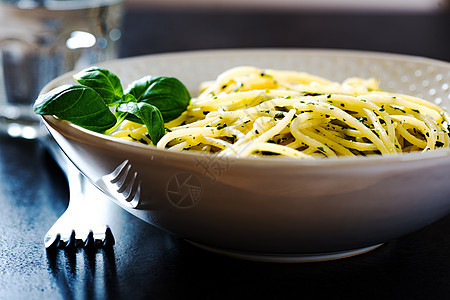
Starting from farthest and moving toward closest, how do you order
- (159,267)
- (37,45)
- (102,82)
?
1. (37,45)
2. (102,82)
3. (159,267)

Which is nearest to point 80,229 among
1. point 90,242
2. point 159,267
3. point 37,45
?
point 90,242

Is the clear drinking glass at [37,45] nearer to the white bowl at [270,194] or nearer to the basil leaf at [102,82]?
the basil leaf at [102,82]

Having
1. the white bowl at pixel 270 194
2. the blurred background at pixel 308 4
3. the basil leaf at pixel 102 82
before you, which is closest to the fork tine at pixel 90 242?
the white bowl at pixel 270 194

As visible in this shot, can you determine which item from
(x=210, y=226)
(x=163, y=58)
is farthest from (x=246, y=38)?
(x=210, y=226)

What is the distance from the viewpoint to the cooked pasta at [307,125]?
3.69ft

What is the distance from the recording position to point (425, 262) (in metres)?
1.11

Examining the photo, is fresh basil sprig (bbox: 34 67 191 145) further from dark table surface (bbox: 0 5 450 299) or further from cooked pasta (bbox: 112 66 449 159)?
dark table surface (bbox: 0 5 450 299)

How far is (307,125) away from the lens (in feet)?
3.86

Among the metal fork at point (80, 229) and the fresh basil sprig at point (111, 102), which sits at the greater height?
the fresh basil sprig at point (111, 102)

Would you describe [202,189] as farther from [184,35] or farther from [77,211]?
[184,35]

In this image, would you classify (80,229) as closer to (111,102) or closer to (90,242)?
(90,242)

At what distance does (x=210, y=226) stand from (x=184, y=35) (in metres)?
2.40

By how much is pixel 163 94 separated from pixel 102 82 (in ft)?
0.42

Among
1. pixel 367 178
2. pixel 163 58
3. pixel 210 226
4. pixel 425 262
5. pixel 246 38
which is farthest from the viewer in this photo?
pixel 246 38
